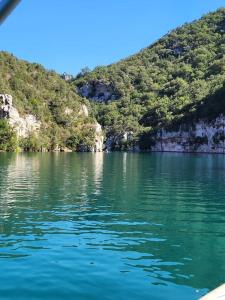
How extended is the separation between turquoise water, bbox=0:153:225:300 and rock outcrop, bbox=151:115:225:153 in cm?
15148

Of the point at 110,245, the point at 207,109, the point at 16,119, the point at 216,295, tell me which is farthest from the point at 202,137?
the point at 216,295

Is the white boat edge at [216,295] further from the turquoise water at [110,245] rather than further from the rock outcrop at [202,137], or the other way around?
the rock outcrop at [202,137]

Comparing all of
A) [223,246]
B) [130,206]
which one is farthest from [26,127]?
[223,246]

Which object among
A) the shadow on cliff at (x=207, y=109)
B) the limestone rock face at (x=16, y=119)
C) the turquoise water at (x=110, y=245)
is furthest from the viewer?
the shadow on cliff at (x=207, y=109)

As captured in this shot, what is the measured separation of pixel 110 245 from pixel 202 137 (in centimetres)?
17629

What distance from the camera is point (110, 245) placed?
645 inches

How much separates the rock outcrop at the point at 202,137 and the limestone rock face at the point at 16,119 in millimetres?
61786

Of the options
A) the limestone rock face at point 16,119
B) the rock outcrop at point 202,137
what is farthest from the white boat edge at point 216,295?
the rock outcrop at point 202,137

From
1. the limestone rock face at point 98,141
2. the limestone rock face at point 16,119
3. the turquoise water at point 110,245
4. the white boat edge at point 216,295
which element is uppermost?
the limestone rock face at point 16,119

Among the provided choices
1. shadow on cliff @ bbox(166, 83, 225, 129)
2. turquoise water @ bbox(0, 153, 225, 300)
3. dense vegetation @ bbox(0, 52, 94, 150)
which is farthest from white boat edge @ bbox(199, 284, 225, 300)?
shadow on cliff @ bbox(166, 83, 225, 129)

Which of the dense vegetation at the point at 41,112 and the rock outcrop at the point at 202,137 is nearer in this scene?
the dense vegetation at the point at 41,112

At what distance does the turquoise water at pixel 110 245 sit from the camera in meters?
11.7

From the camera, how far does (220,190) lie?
35.8m

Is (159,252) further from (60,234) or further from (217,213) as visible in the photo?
(217,213)
